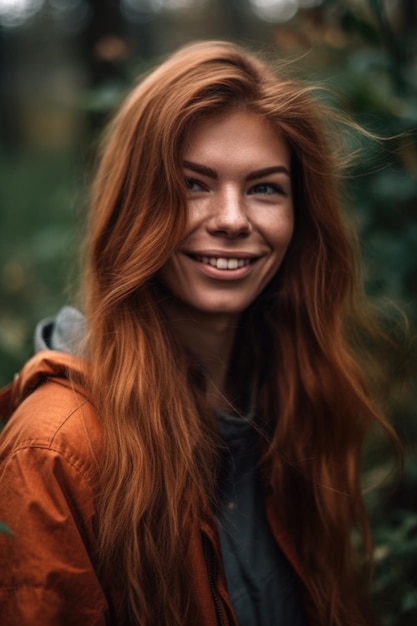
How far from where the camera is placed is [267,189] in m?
2.13

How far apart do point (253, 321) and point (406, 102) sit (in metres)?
1.04

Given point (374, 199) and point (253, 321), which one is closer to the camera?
point (253, 321)

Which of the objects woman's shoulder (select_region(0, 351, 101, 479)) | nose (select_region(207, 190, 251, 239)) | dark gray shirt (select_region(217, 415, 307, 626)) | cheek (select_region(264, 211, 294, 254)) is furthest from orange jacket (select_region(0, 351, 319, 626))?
cheek (select_region(264, 211, 294, 254))

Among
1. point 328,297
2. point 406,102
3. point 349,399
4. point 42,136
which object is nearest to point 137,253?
point 328,297

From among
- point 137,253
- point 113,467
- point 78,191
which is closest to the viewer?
point 113,467

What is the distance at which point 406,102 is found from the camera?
2.61 metres

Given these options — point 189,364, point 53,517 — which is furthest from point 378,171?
point 53,517

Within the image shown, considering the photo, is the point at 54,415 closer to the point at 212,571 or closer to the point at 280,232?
the point at 212,571

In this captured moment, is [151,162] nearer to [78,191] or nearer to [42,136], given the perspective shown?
[78,191]

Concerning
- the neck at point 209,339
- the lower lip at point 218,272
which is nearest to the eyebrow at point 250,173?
the lower lip at point 218,272

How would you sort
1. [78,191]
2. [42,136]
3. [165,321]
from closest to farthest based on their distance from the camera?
1. [165,321]
2. [78,191]
3. [42,136]

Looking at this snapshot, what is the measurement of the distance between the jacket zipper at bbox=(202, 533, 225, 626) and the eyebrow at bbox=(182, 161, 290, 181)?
105cm

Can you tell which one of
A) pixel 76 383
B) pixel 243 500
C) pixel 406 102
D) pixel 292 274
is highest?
pixel 406 102

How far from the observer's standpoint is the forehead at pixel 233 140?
199 centimetres
